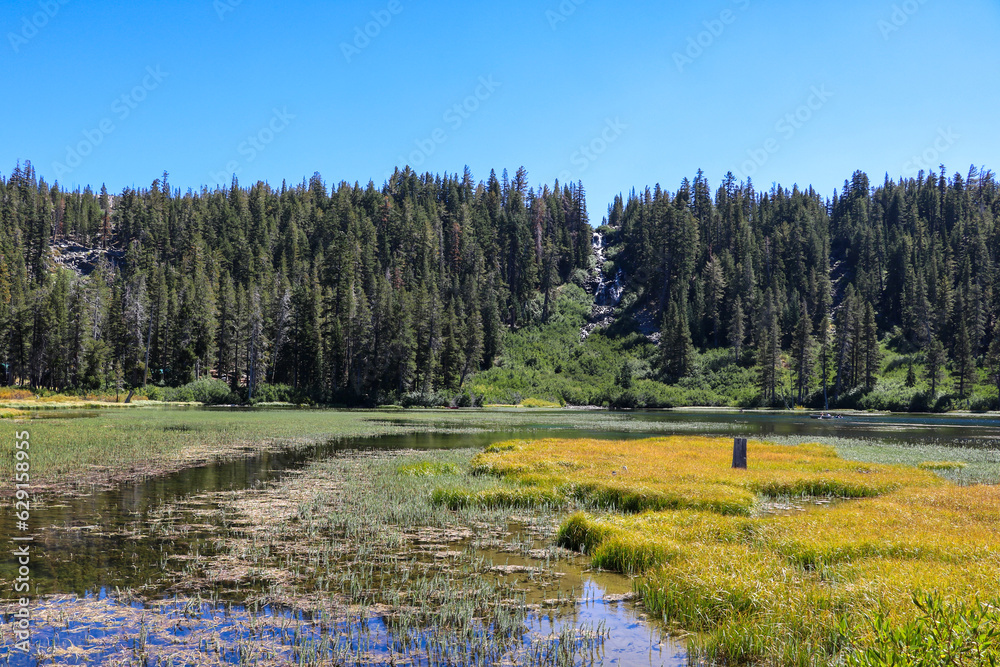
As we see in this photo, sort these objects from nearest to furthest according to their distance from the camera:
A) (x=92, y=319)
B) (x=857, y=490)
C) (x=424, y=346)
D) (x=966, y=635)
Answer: (x=966, y=635) < (x=857, y=490) < (x=92, y=319) < (x=424, y=346)

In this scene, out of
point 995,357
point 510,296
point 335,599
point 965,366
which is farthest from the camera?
point 510,296

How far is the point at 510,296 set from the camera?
479 feet

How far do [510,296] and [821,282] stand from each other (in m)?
74.2

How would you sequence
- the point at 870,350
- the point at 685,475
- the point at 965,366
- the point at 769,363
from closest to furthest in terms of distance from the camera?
the point at 685,475, the point at 965,366, the point at 870,350, the point at 769,363

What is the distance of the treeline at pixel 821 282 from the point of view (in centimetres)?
10481

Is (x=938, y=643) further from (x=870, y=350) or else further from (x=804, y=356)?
(x=870, y=350)

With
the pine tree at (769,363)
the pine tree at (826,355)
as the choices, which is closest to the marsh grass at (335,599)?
the pine tree at (769,363)

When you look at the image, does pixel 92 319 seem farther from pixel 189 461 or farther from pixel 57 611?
pixel 57 611

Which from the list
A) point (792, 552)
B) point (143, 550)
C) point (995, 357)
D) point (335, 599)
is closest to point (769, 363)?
point (995, 357)

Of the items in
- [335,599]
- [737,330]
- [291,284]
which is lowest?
[335,599]

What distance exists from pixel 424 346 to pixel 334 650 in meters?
98.9

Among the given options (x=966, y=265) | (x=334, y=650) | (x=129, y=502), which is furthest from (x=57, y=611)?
(x=966, y=265)

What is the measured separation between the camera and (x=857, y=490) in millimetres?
22688

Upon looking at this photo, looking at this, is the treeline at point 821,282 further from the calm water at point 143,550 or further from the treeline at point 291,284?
the calm water at point 143,550
